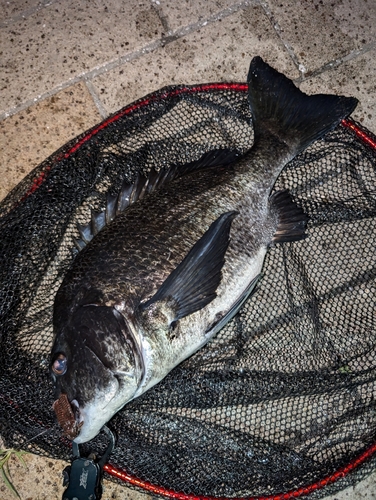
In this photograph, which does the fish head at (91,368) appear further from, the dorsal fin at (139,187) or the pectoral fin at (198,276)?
the dorsal fin at (139,187)

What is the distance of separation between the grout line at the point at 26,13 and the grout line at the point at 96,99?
2.08 feet

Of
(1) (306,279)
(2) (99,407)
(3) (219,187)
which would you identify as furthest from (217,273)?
Answer: (1) (306,279)

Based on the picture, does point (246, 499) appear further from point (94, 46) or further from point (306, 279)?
point (94, 46)

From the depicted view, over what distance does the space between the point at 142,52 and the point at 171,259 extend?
179 centimetres

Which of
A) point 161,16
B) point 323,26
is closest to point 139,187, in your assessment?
point 161,16

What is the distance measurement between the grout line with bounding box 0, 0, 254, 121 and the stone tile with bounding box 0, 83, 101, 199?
0.04m

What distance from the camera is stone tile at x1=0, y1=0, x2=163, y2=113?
3328mm

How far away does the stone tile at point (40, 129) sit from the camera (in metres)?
3.19

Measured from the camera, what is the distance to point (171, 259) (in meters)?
2.35

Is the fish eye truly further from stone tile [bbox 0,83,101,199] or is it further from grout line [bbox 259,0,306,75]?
grout line [bbox 259,0,306,75]

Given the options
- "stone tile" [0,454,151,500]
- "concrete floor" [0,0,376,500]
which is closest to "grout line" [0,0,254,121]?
"concrete floor" [0,0,376,500]

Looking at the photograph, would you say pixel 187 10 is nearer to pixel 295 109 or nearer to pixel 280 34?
pixel 280 34

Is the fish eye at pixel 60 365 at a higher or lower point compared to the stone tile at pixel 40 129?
lower

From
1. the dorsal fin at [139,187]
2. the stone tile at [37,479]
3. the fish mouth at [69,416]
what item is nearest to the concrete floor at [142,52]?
A: the dorsal fin at [139,187]
